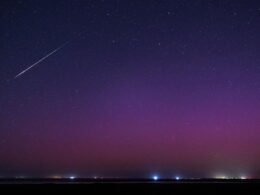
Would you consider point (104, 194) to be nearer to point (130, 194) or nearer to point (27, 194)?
point (130, 194)

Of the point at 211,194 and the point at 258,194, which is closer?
the point at 258,194

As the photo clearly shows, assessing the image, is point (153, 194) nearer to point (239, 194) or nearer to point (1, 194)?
point (239, 194)

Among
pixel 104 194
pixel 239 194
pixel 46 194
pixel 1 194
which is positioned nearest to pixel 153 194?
pixel 104 194

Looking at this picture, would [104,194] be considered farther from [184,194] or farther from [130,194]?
[184,194]

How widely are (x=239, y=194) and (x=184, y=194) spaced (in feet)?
14.9

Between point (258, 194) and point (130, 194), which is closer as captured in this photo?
point (258, 194)

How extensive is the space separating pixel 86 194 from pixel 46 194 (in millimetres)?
3625

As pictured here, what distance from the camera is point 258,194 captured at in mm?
26859

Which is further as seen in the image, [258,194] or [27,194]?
[27,194]

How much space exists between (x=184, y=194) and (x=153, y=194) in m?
2.68

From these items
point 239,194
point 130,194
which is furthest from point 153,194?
point 239,194

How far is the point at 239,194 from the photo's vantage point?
27.7m

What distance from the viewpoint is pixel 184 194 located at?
95.3 ft

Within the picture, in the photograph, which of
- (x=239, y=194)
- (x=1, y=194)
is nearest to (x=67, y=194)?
(x=1, y=194)
